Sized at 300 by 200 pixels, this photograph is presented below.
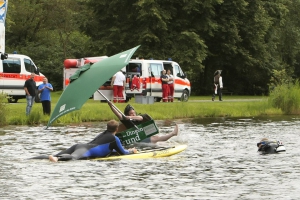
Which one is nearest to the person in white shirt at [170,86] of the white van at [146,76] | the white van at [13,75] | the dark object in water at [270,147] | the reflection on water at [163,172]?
the white van at [146,76]

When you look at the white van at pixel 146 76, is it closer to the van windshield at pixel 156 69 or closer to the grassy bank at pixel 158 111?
the van windshield at pixel 156 69

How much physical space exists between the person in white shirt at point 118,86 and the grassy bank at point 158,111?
5.53ft

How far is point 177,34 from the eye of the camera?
2223 inches

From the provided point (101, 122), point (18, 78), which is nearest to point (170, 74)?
point (18, 78)

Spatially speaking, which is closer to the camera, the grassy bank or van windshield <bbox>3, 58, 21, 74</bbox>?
the grassy bank

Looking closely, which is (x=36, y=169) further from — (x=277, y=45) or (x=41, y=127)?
(x=277, y=45)

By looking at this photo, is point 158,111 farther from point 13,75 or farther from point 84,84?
point 84,84

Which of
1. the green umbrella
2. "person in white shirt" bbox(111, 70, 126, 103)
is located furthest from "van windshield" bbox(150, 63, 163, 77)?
the green umbrella

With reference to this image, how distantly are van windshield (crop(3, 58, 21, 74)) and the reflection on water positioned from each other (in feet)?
43.8

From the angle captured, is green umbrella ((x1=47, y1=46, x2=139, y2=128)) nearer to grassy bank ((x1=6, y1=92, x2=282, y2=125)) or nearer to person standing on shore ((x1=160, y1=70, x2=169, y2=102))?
grassy bank ((x1=6, y1=92, x2=282, y2=125))

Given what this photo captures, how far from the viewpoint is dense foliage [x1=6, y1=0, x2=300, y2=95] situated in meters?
55.8

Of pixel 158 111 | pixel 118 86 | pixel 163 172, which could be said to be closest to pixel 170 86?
pixel 118 86

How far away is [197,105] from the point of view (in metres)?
40.4

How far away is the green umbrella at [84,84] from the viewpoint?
19906 millimetres
